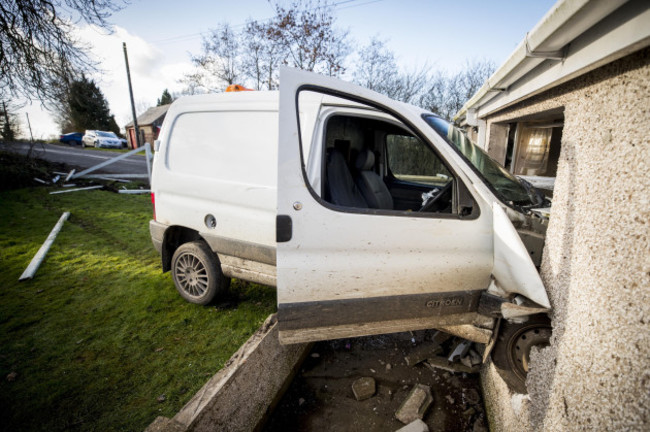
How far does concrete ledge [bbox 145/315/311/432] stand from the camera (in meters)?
1.49

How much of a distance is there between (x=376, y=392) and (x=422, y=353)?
60 centimetres

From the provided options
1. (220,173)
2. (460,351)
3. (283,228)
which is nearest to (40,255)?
(220,173)

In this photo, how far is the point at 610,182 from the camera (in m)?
1.30

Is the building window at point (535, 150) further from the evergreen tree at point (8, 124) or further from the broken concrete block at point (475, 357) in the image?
the evergreen tree at point (8, 124)

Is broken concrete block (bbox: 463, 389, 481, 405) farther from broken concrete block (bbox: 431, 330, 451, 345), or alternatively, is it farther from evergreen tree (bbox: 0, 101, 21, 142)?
evergreen tree (bbox: 0, 101, 21, 142)

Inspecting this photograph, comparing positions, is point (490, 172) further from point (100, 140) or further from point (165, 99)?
point (165, 99)

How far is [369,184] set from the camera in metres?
2.72

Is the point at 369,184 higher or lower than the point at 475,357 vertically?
higher

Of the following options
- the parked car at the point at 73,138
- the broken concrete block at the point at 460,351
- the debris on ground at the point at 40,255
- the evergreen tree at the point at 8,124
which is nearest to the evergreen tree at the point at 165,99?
the parked car at the point at 73,138

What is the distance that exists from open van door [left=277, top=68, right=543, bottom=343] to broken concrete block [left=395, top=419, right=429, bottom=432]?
24.6 inches

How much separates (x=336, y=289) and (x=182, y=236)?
2363 millimetres

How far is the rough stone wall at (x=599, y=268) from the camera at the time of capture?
108cm

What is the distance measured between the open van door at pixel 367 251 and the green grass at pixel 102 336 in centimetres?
114

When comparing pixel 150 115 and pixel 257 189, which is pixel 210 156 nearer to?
pixel 257 189
